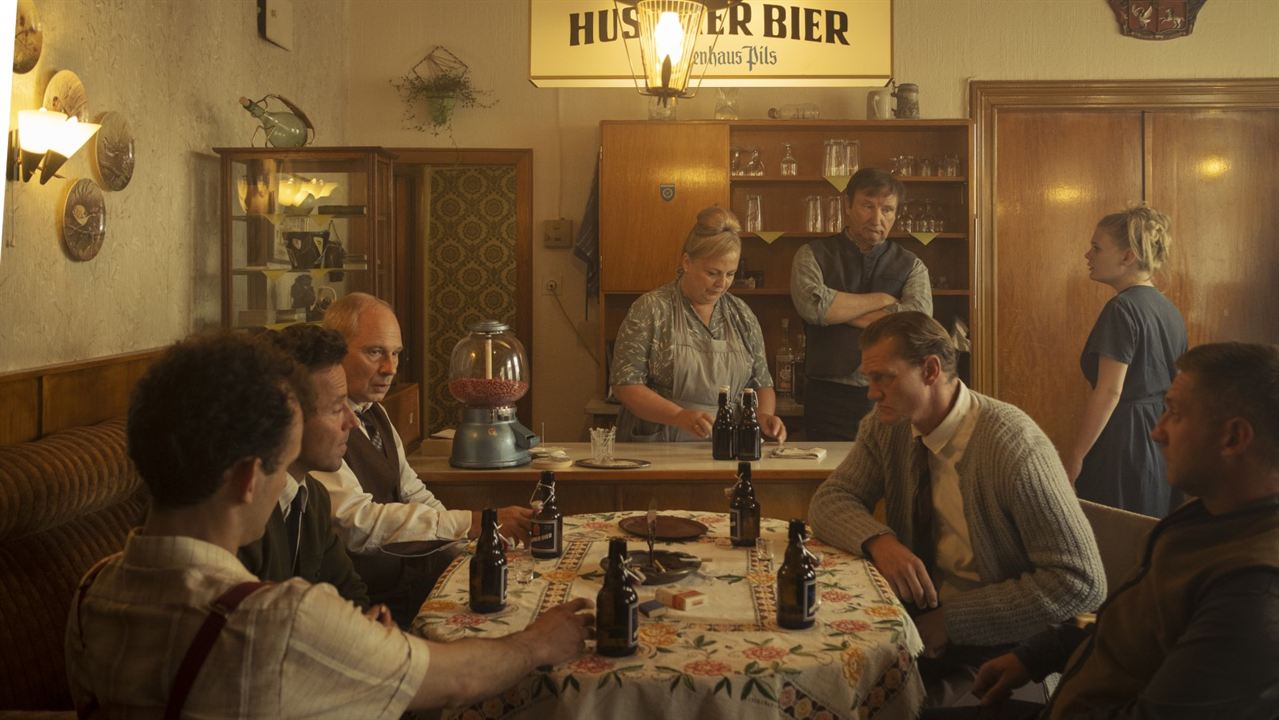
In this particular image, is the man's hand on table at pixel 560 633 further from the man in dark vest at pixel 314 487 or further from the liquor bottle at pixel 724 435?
the liquor bottle at pixel 724 435

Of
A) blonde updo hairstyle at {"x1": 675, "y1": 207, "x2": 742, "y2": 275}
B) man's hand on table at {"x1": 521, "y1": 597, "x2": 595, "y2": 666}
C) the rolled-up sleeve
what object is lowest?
man's hand on table at {"x1": 521, "y1": 597, "x2": 595, "y2": 666}

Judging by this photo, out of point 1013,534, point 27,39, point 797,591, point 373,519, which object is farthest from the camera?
point 27,39

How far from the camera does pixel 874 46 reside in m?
4.01

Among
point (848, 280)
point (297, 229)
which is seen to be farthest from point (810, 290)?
point (297, 229)

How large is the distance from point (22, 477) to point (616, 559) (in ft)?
5.30

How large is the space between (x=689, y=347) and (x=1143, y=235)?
1650mm

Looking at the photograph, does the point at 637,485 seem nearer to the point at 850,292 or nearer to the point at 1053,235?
the point at 850,292

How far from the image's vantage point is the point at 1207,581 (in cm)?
167

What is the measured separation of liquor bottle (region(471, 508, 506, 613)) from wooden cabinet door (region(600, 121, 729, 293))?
3962 mm

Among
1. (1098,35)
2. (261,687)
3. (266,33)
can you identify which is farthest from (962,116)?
(261,687)

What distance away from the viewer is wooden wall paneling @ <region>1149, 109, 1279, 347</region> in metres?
6.44

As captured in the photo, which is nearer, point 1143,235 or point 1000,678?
point 1000,678

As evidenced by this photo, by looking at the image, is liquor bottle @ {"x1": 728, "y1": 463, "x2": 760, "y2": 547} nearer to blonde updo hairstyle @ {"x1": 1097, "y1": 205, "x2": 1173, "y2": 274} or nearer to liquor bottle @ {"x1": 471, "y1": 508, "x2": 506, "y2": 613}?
liquor bottle @ {"x1": 471, "y1": 508, "x2": 506, "y2": 613}

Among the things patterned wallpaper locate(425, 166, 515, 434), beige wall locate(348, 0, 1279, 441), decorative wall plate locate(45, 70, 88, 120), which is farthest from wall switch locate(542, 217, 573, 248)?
decorative wall plate locate(45, 70, 88, 120)
